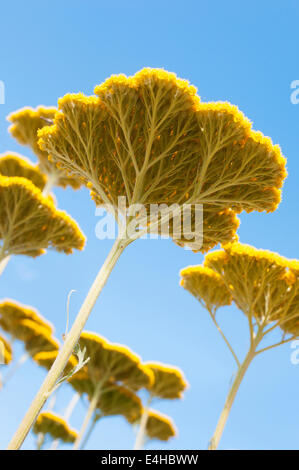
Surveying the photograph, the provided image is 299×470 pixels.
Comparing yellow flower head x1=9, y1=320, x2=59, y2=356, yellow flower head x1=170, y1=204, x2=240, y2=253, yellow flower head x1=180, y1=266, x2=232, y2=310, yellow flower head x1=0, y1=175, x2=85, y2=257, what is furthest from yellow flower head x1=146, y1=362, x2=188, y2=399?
yellow flower head x1=170, y1=204, x2=240, y2=253

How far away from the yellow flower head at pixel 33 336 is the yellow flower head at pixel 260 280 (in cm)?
952

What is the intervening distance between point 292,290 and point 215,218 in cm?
461

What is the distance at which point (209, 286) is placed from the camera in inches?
491

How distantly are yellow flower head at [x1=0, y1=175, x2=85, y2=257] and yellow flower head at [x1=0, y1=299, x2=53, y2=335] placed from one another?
4.34m

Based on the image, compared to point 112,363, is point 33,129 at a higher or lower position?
higher

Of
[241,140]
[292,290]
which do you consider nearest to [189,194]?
[241,140]

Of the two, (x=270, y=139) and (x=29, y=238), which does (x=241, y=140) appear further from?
(x=29, y=238)

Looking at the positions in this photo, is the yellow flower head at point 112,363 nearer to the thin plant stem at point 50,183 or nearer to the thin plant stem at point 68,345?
the thin plant stem at point 50,183

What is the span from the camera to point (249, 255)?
10664 millimetres

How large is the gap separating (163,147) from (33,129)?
35.2 ft

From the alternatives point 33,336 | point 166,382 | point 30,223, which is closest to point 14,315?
point 33,336

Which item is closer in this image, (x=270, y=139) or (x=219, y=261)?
(x=270, y=139)

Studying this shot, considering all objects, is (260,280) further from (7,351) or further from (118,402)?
(7,351)
